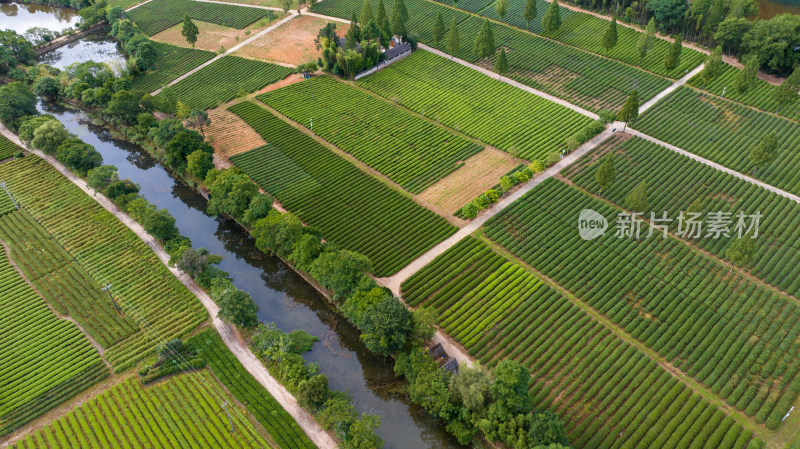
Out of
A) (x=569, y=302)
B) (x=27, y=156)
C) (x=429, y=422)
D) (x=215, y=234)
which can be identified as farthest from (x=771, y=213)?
(x=27, y=156)

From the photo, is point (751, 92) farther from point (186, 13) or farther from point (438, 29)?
point (186, 13)

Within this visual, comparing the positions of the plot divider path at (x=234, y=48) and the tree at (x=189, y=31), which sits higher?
the tree at (x=189, y=31)

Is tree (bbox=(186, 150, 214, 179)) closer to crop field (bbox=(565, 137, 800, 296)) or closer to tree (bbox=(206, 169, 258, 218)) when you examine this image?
tree (bbox=(206, 169, 258, 218))

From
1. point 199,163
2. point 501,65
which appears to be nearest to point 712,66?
point 501,65

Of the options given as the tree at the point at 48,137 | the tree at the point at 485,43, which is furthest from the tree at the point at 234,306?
the tree at the point at 485,43

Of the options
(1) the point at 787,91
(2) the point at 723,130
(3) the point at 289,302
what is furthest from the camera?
(2) the point at 723,130

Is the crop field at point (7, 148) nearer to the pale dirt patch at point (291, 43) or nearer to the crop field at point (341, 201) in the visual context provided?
the crop field at point (341, 201)

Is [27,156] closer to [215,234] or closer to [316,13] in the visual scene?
[215,234]
